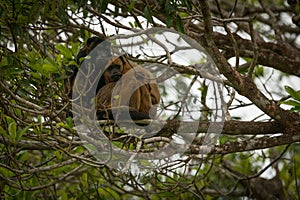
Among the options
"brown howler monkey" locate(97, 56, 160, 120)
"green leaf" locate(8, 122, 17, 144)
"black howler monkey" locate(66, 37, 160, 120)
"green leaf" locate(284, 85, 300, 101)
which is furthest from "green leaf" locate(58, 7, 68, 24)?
"green leaf" locate(284, 85, 300, 101)

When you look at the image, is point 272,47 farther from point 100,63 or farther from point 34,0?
point 34,0

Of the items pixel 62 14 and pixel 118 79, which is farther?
pixel 118 79

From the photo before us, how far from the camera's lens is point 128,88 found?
19.4ft

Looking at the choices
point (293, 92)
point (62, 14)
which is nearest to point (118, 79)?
point (62, 14)

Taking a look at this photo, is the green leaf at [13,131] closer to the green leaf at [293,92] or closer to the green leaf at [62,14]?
the green leaf at [62,14]

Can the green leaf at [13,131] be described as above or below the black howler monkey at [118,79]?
below

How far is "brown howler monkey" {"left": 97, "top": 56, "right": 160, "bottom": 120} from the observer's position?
577 cm

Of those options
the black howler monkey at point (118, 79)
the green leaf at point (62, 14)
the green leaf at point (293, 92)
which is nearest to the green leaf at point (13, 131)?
the green leaf at point (62, 14)

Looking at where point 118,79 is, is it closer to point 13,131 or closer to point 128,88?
point 128,88

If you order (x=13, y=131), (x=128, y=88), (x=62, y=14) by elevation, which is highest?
(x=62, y=14)

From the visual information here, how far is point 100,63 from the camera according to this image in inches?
235

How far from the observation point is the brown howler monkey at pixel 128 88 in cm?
577

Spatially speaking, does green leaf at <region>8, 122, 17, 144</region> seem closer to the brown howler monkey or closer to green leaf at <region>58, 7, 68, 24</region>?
green leaf at <region>58, 7, 68, 24</region>

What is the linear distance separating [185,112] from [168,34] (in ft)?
2.70
